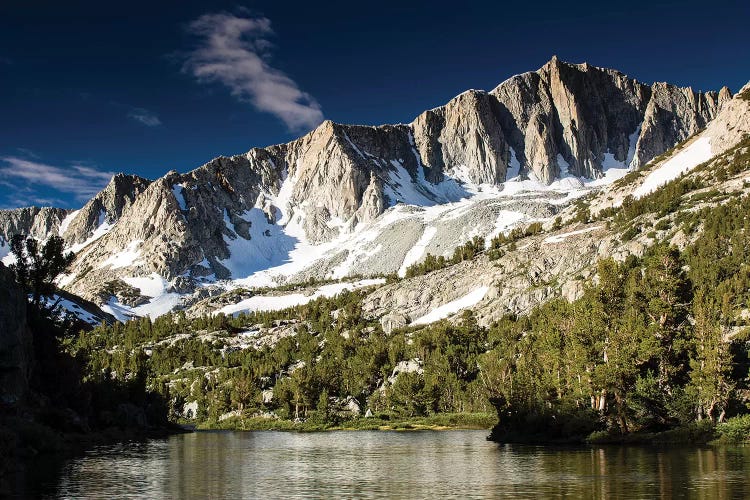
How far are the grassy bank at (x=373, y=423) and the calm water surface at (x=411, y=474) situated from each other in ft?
161

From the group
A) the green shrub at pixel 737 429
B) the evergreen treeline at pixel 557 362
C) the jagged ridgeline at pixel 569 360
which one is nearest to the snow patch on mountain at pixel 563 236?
the jagged ridgeline at pixel 569 360

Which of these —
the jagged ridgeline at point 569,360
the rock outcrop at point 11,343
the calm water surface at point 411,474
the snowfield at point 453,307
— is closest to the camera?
the calm water surface at point 411,474

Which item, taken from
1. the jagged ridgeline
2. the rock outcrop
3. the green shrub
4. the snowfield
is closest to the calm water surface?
the green shrub

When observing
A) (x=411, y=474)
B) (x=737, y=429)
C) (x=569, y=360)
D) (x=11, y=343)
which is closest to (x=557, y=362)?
(x=569, y=360)

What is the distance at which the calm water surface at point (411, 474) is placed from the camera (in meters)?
35.3

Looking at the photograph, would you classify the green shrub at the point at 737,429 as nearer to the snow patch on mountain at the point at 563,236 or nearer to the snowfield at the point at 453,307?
the snowfield at the point at 453,307

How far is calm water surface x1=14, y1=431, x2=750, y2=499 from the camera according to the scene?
35312 mm

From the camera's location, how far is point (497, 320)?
164m

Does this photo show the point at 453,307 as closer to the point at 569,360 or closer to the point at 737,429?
the point at 569,360

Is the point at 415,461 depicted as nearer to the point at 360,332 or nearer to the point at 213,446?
the point at 213,446

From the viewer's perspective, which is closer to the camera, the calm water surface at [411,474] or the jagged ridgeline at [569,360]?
the calm water surface at [411,474]

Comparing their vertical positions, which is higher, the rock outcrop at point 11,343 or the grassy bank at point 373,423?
the rock outcrop at point 11,343

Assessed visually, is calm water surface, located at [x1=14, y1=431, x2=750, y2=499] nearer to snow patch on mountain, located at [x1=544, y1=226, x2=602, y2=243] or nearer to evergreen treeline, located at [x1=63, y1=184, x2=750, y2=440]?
evergreen treeline, located at [x1=63, y1=184, x2=750, y2=440]

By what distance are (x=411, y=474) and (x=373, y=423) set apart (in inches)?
3178
